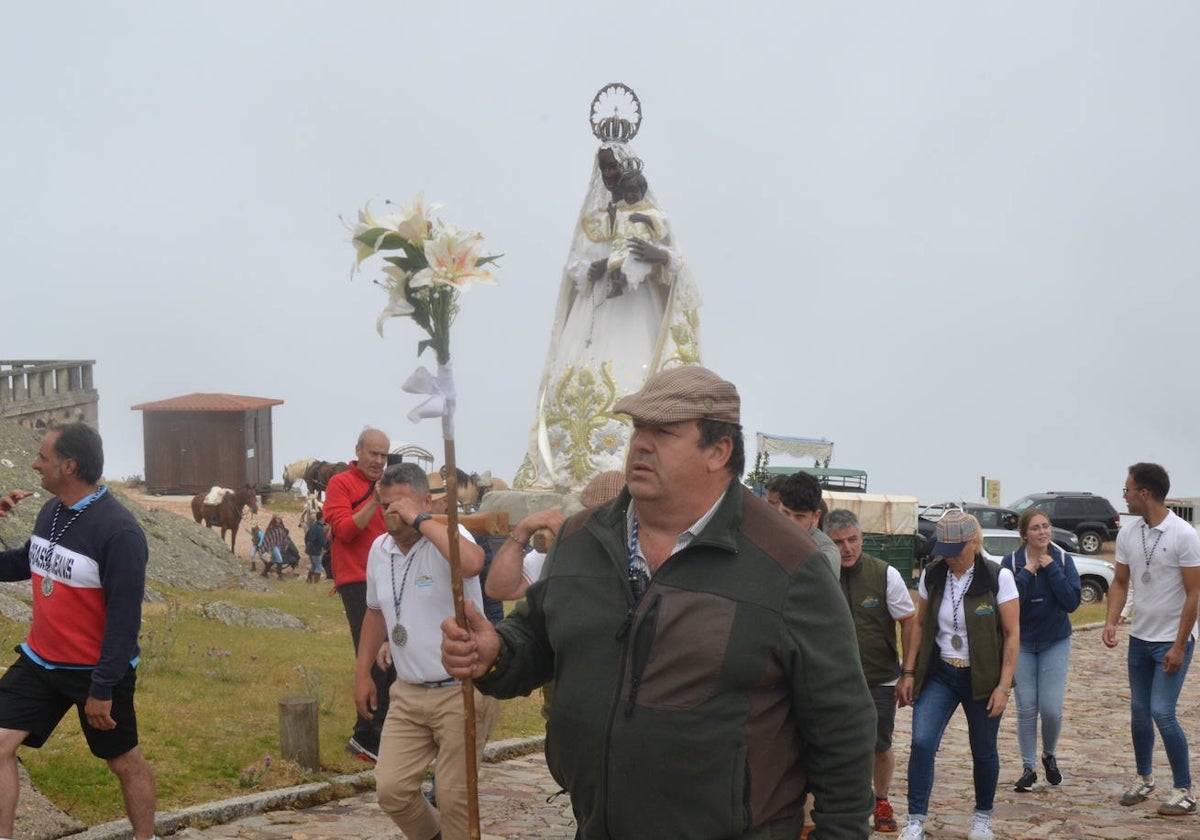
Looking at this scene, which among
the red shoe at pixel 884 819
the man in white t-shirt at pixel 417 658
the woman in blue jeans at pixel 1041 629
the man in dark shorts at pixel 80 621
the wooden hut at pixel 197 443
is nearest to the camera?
the man in dark shorts at pixel 80 621

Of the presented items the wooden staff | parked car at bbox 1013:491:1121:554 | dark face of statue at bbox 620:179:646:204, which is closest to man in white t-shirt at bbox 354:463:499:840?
the wooden staff

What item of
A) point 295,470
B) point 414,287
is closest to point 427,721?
point 414,287

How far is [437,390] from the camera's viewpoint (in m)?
4.32

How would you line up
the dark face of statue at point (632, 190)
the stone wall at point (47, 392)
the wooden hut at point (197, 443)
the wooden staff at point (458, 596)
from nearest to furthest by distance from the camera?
1. the wooden staff at point (458, 596)
2. the dark face of statue at point (632, 190)
3. the stone wall at point (47, 392)
4. the wooden hut at point (197, 443)

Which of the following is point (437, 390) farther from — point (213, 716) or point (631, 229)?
point (631, 229)

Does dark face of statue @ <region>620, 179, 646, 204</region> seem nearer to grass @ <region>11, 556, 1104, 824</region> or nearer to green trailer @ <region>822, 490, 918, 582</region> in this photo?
green trailer @ <region>822, 490, 918, 582</region>

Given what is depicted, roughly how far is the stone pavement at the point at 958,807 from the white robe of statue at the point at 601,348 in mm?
11551

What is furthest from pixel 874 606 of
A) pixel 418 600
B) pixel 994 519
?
pixel 994 519

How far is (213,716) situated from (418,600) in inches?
141

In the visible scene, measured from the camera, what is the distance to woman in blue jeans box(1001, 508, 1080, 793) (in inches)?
354

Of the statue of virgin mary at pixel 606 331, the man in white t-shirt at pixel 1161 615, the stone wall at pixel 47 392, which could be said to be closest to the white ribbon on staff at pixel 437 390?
the man in white t-shirt at pixel 1161 615

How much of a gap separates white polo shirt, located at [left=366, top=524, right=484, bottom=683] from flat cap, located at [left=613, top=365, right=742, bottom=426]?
2526 millimetres

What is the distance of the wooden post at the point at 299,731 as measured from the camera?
27.8 feet

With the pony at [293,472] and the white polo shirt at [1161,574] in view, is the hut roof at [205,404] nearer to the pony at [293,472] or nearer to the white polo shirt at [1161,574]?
the pony at [293,472]
